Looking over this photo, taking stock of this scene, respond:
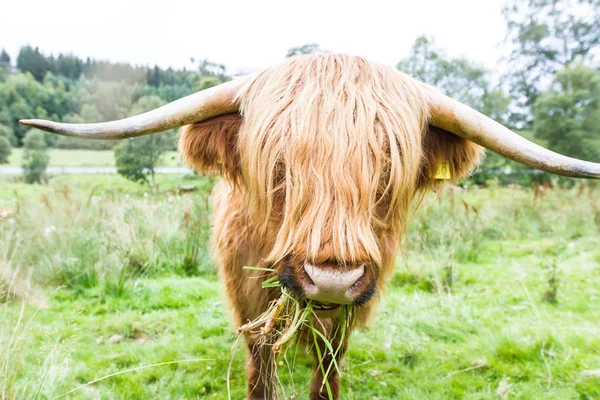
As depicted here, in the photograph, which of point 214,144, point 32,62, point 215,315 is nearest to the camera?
point 214,144

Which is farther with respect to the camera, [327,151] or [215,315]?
[215,315]

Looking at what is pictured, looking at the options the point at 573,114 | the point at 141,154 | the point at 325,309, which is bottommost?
the point at 141,154

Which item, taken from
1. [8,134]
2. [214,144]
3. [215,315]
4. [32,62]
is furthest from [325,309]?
[32,62]

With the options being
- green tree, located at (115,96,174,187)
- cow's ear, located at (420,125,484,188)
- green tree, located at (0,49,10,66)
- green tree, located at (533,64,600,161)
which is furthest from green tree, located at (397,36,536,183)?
green tree, located at (0,49,10,66)

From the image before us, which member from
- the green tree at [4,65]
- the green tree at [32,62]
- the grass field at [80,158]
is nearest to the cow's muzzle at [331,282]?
the grass field at [80,158]

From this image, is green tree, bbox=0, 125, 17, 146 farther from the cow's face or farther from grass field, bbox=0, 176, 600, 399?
the cow's face

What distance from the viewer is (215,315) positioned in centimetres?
415

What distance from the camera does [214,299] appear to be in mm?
4559

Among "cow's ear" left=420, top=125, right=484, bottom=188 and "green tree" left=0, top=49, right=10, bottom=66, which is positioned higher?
"green tree" left=0, top=49, right=10, bottom=66

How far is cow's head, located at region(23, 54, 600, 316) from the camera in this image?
1.45 meters

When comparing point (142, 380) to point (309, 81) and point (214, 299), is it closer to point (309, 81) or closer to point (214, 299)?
point (214, 299)

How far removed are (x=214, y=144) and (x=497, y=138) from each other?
142 cm

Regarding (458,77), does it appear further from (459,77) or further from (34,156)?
(34,156)

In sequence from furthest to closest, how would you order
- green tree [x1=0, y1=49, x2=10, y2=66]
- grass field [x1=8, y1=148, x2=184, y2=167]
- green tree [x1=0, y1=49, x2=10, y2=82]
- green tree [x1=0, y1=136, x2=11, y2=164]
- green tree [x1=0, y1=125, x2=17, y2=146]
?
1. green tree [x1=0, y1=49, x2=10, y2=66]
2. green tree [x1=0, y1=49, x2=10, y2=82]
3. grass field [x1=8, y1=148, x2=184, y2=167]
4. green tree [x1=0, y1=125, x2=17, y2=146]
5. green tree [x1=0, y1=136, x2=11, y2=164]
